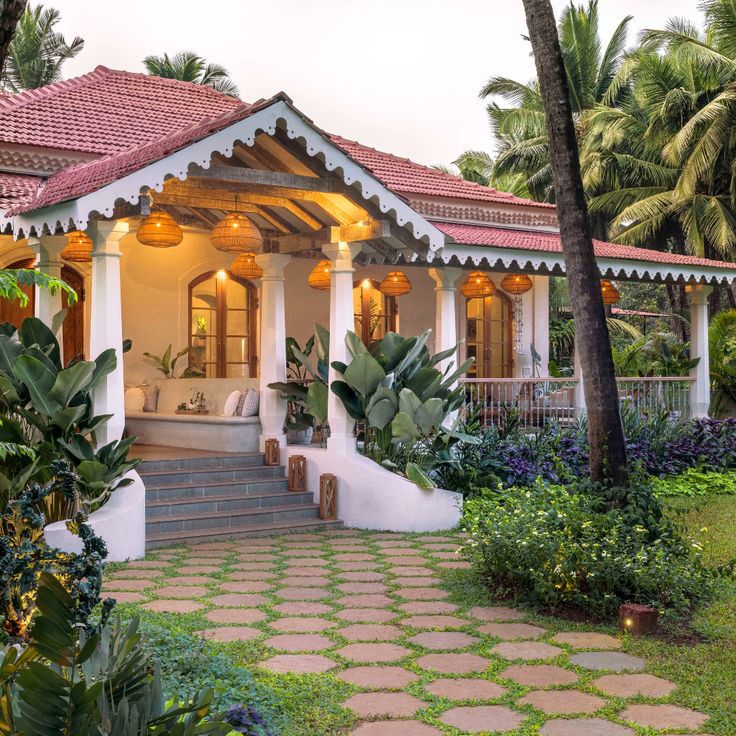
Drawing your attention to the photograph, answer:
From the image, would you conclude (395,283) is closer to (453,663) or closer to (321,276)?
(321,276)

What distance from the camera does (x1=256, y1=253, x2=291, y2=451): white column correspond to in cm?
1102

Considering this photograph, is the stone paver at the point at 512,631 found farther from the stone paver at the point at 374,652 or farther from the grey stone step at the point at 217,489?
the grey stone step at the point at 217,489

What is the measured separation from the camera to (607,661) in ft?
17.6

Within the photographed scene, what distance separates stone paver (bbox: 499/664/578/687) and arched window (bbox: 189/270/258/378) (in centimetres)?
920

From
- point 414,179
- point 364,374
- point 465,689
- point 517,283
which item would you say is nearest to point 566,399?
point 517,283

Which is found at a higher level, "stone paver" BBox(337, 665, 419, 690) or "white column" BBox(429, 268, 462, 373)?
"white column" BBox(429, 268, 462, 373)

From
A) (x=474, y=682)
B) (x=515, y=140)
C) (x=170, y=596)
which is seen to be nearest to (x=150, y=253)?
(x=170, y=596)

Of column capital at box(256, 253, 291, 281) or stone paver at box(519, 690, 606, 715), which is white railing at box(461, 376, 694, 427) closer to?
column capital at box(256, 253, 291, 281)

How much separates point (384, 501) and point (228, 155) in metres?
3.75

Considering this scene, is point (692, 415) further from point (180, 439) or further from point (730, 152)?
point (730, 152)

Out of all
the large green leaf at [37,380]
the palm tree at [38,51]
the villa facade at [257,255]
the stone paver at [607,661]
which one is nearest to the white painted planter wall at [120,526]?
the villa facade at [257,255]

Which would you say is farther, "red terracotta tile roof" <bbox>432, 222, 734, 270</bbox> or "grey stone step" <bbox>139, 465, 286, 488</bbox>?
"red terracotta tile roof" <bbox>432, 222, 734, 270</bbox>

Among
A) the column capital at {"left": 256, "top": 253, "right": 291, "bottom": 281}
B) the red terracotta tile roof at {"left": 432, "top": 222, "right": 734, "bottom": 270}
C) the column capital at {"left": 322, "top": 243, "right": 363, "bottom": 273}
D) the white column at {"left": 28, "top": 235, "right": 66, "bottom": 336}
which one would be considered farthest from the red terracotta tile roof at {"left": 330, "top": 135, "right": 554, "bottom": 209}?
the white column at {"left": 28, "top": 235, "right": 66, "bottom": 336}

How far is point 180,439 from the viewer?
39.1 feet
